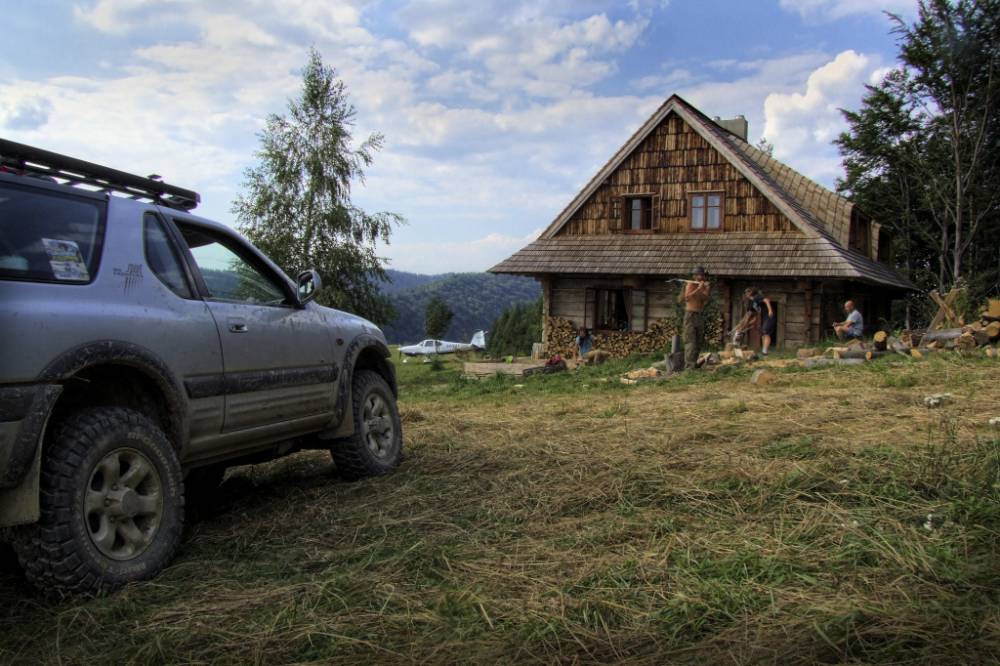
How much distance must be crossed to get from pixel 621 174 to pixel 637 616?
21.0 metres

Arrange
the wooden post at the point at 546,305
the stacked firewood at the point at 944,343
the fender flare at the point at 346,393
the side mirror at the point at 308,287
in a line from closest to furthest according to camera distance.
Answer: the side mirror at the point at 308,287, the fender flare at the point at 346,393, the stacked firewood at the point at 944,343, the wooden post at the point at 546,305

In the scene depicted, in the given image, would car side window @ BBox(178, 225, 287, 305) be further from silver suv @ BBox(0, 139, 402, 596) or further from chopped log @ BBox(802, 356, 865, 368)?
chopped log @ BBox(802, 356, 865, 368)

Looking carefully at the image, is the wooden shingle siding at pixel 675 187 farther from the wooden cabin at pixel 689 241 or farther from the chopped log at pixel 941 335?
the chopped log at pixel 941 335

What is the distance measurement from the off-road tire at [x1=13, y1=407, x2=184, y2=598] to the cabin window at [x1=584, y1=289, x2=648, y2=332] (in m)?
19.2

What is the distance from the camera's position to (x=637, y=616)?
2555 mm

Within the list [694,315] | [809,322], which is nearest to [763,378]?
[694,315]

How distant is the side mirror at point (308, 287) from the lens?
15.4 feet

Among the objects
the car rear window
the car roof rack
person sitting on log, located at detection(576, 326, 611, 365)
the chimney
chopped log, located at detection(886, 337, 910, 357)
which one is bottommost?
person sitting on log, located at detection(576, 326, 611, 365)

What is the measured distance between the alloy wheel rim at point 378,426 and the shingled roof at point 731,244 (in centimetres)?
1543

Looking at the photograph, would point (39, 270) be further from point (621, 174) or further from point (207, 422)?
point (621, 174)

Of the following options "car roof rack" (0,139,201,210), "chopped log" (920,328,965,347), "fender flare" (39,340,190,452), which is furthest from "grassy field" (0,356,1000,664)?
"chopped log" (920,328,965,347)

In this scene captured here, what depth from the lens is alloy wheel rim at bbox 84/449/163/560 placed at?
2.98 m

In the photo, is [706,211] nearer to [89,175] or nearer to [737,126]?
[737,126]

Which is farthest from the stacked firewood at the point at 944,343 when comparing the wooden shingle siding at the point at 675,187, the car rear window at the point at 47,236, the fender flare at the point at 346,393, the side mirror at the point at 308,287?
the car rear window at the point at 47,236
